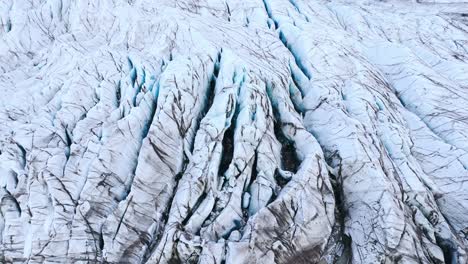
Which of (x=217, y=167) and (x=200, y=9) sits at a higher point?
(x=200, y=9)

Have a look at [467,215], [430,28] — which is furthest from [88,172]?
[430,28]

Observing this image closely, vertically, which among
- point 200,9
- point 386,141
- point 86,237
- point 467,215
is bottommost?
point 86,237

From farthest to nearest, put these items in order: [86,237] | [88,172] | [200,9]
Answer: [200,9] < [88,172] < [86,237]

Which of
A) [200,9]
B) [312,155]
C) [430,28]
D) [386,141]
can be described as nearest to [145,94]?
[312,155]

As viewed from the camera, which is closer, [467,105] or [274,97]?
[274,97]

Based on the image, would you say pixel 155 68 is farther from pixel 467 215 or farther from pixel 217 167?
pixel 467 215

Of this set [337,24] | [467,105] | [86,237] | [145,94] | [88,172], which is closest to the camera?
[86,237]
